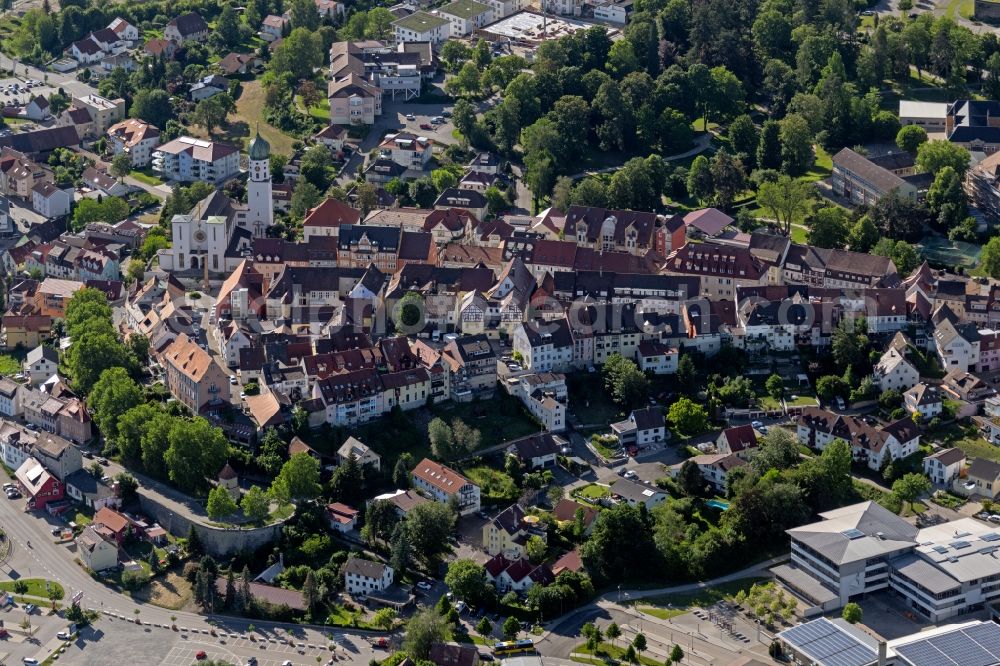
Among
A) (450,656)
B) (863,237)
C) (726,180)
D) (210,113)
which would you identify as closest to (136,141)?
(210,113)

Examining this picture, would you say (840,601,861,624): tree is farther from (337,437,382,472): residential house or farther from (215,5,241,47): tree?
(215,5,241,47): tree

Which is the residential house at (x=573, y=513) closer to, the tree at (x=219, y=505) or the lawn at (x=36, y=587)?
the tree at (x=219, y=505)

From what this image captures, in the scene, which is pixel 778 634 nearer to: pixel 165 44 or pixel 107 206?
pixel 107 206

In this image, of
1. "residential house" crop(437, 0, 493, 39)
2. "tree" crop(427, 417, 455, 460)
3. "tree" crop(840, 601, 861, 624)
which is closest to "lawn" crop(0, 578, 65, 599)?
"tree" crop(427, 417, 455, 460)

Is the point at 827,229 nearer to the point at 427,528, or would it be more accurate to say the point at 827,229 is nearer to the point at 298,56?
the point at 427,528

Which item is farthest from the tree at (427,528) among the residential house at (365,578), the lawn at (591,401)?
the lawn at (591,401)

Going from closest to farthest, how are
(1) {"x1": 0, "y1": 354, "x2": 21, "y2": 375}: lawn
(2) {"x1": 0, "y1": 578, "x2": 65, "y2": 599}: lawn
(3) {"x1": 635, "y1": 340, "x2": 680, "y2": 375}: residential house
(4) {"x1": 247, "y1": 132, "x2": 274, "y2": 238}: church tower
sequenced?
1. (2) {"x1": 0, "y1": 578, "x2": 65, "y2": 599}: lawn
2. (3) {"x1": 635, "y1": 340, "x2": 680, "y2": 375}: residential house
3. (1) {"x1": 0, "y1": 354, "x2": 21, "y2": 375}: lawn
4. (4) {"x1": 247, "y1": 132, "x2": 274, "y2": 238}: church tower
